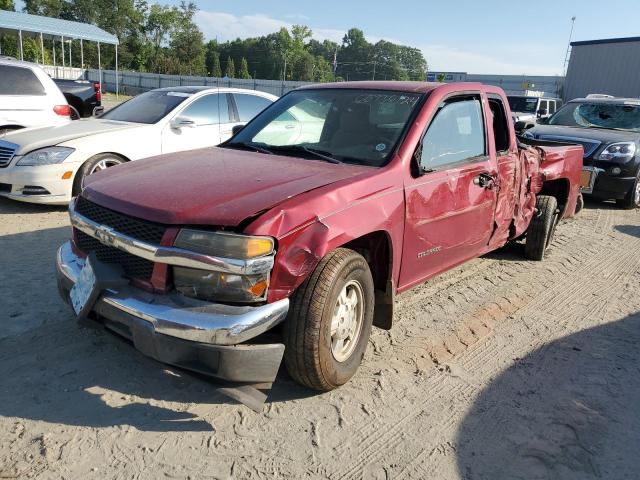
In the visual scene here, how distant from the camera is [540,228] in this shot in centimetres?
573

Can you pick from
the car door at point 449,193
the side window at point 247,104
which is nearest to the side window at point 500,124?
the car door at point 449,193

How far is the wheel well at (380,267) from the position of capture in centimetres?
326

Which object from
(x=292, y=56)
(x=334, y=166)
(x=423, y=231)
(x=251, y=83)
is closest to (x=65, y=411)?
(x=334, y=166)

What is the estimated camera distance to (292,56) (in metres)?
88.7

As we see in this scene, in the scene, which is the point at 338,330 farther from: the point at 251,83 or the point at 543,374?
the point at 251,83

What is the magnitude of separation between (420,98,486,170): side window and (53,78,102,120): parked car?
11280mm

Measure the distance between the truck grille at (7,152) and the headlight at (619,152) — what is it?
8.75 m

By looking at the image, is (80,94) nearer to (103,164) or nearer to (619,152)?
(103,164)

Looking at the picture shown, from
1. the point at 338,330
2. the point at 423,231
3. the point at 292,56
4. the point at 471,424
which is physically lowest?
the point at 471,424

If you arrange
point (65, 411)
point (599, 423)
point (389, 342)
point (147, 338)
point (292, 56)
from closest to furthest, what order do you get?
Answer: point (147, 338), point (65, 411), point (599, 423), point (389, 342), point (292, 56)

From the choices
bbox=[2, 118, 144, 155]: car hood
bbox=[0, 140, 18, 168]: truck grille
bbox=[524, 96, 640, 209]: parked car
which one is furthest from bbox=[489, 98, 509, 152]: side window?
bbox=[0, 140, 18, 168]: truck grille

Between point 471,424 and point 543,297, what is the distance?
7.70 ft

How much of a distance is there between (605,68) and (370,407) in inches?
1082

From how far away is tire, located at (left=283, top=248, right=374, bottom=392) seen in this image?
8.94ft
